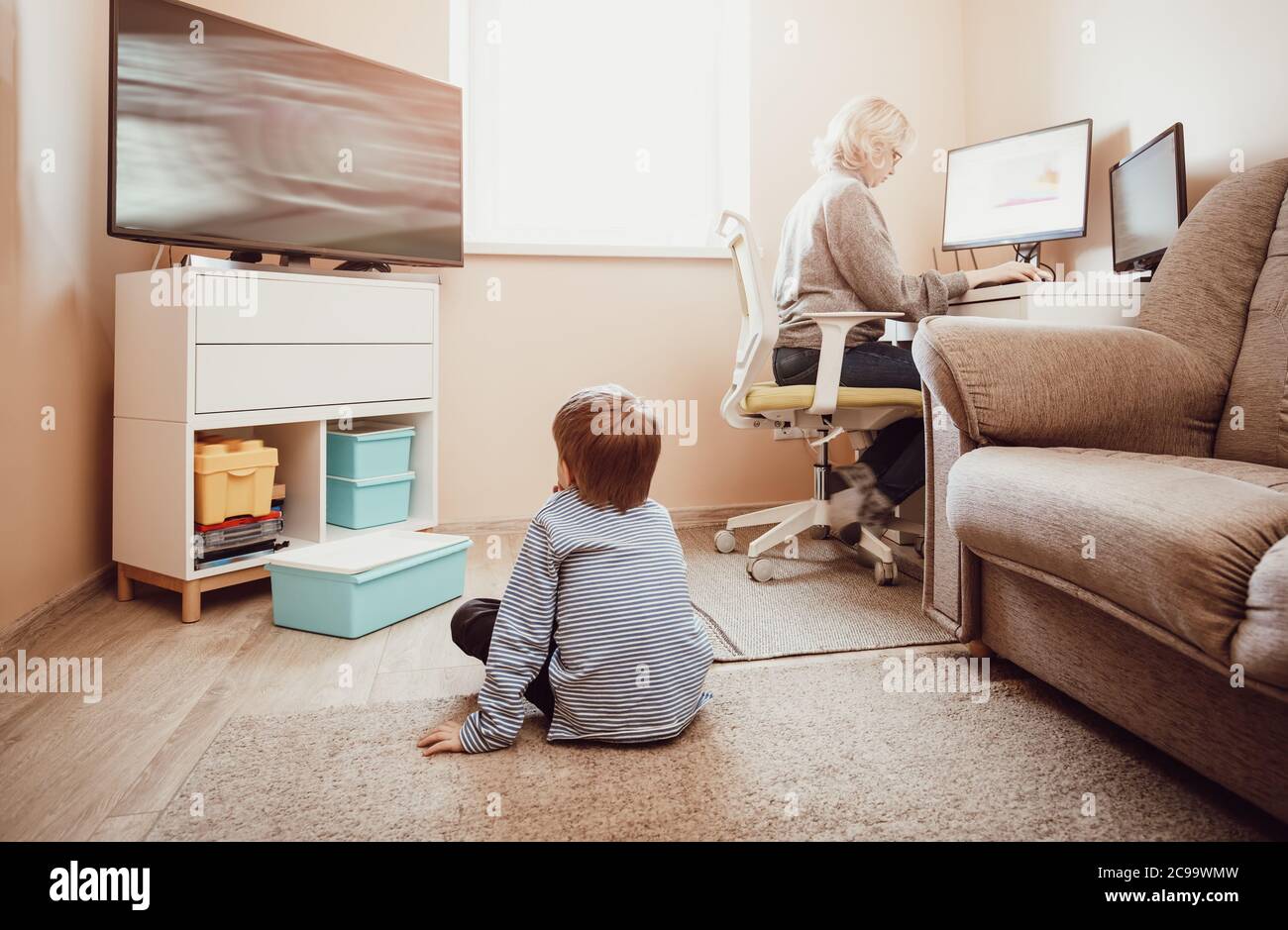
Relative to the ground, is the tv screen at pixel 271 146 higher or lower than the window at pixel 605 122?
lower

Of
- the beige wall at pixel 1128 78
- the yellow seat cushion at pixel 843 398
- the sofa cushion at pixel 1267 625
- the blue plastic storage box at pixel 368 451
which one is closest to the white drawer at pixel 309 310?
the blue plastic storage box at pixel 368 451

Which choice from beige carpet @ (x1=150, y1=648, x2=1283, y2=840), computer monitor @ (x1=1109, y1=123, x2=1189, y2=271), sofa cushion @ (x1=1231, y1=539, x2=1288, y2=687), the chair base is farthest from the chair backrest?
sofa cushion @ (x1=1231, y1=539, x2=1288, y2=687)

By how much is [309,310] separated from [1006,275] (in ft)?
6.01

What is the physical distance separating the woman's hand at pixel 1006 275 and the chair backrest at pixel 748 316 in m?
0.57

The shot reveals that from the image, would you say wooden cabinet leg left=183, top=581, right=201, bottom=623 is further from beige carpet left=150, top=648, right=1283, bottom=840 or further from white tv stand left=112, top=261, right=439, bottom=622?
beige carpet left=150, top=648, right=1283, bottom=840

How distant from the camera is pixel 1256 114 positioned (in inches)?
76.0

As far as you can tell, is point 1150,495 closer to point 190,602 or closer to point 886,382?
point 886,382

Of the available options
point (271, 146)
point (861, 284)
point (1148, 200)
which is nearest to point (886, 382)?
point (861, 284)

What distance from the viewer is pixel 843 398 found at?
2.07 meters

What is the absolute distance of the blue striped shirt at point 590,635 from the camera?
1.14 metres

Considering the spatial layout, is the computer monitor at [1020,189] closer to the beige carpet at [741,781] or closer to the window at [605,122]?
the window at [605,122]

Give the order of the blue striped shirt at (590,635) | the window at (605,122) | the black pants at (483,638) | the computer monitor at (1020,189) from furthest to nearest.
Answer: the window at (605,122) → the computer monitor at (1020,189) → the black pants at (483,638) → the blue striped shirt at (590,635)
